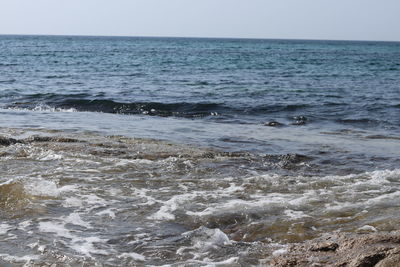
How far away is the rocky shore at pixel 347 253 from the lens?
4.25m

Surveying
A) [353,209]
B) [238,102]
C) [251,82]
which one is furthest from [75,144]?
[251,82]

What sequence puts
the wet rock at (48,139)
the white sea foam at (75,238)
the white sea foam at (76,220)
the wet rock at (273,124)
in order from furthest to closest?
the wet rock at (273,124)
the wet rock at (48,139)
the white sea foam at (76,220)
the white sea foam at (75,238)

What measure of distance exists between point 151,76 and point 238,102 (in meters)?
11.9

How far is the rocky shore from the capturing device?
4246 mm

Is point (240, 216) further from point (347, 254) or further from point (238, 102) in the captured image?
point (238, 102)

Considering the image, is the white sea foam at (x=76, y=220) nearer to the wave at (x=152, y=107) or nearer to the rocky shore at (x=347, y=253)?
the rocky shore at (x=347, y=253)

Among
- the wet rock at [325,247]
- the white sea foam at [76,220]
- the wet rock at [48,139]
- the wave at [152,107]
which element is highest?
the wet rock at [325,247]

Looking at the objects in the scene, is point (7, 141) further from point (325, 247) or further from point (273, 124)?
point (325, 247)

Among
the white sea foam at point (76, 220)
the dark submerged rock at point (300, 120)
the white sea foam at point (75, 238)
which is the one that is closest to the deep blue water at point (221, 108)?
the dark submerged rock at point (300, 120)

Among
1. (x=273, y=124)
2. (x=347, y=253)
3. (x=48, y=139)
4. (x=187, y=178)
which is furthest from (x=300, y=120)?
(x=347, y=253)

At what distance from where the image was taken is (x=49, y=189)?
7.27 meters

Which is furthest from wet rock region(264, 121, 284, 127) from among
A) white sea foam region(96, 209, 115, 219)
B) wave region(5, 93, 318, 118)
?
white sea foam region(96, 209, 115, 219)

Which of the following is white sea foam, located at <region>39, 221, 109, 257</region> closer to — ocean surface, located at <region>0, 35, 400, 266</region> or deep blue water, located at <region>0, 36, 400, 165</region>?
ocean surface, located at <region>0, 35, 400, 266</region>

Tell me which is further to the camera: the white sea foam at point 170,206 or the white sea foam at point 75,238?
the white sea foam at point 170,206
